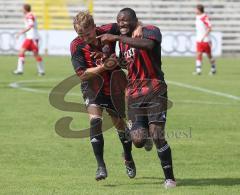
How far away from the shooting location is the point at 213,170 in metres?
11.1

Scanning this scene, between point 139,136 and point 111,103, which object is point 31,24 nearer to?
point 111,103

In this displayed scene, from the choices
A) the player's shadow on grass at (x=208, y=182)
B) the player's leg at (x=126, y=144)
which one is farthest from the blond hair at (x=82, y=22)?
the player's shadow on grass at (x=208, y=182)

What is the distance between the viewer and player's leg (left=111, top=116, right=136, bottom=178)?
10.5 m

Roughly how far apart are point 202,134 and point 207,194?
584 centimetres

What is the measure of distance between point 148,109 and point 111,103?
0.91 m

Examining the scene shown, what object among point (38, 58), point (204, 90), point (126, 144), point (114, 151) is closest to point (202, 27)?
point (38, 58)

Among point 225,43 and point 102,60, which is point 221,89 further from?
point 225,43

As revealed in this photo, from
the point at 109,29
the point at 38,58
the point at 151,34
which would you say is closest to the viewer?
the point at 151,34

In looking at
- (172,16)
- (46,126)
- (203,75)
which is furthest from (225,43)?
(46,126)

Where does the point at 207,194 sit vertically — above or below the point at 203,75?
above

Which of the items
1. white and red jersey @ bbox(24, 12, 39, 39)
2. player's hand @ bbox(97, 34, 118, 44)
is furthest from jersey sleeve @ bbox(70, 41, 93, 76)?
white and red jersey @ bbox(24, 12, 39, 39)

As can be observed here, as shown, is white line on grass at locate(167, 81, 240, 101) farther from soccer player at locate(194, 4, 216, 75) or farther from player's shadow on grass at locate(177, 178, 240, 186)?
player's shadow on grass at locate(177, 178, 240, 186)

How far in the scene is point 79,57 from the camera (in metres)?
10.2

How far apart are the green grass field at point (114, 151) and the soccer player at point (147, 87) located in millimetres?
Result: 515
